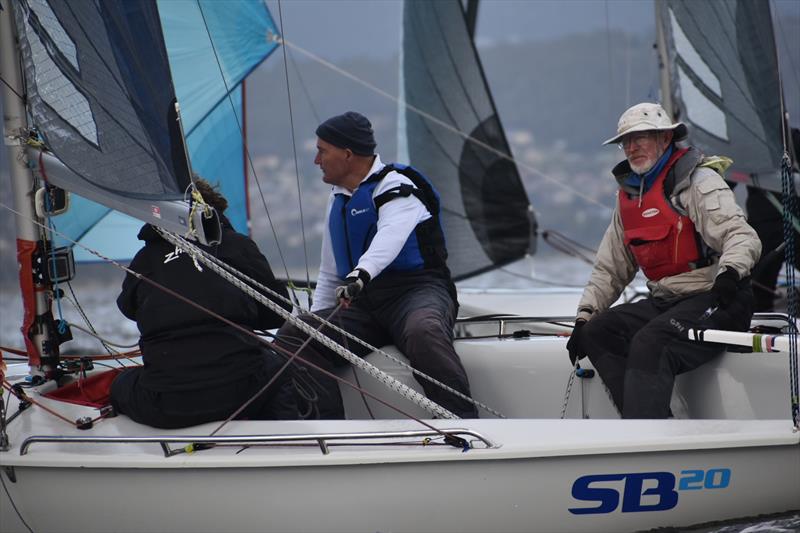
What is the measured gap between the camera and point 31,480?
9.45 ft

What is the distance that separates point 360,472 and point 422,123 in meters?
4.77

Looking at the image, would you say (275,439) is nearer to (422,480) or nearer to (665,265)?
(422,480)

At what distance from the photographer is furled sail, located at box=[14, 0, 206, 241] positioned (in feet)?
9.78

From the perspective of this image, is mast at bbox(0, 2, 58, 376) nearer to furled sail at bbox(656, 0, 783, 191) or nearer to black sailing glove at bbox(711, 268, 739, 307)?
black sailing glove at bbox(711, 268, 739, 307)

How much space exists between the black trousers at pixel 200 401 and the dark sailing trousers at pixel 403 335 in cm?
31

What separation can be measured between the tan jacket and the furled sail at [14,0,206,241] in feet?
4.70

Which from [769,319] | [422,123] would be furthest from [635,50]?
[769,319]

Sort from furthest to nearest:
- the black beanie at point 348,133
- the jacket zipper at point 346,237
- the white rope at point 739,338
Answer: the jacket zipper at point 346,237 → the black beanie at point 348,133 → the white rope at point 739,338

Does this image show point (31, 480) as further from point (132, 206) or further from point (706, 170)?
point (706, 170)

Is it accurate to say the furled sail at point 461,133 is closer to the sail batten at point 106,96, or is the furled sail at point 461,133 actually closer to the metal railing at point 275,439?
the sail batten at point 106,96

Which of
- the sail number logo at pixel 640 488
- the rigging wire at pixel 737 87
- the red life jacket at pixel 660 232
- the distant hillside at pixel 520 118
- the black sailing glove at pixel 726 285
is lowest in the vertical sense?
the sail number logo at pixel 640 488

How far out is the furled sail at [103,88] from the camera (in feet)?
9.78

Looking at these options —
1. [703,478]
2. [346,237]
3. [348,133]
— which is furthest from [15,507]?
[703,478]

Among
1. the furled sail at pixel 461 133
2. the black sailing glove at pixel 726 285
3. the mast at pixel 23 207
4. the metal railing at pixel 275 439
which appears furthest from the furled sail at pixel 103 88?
the furled sail at pixel 461 133
